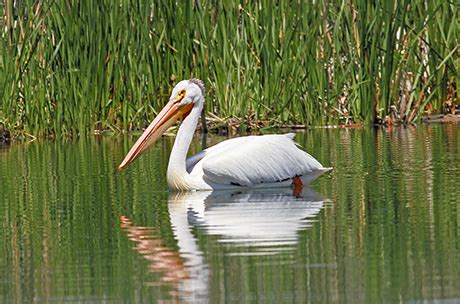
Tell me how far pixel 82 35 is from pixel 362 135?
2.77 m

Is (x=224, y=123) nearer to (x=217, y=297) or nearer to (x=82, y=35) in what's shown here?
(x=82, y=35)

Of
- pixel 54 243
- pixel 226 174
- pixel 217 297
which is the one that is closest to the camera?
pixel 217 297

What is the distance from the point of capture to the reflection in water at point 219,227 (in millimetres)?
5301

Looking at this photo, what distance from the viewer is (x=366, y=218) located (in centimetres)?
658


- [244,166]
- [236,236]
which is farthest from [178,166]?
[236,236]

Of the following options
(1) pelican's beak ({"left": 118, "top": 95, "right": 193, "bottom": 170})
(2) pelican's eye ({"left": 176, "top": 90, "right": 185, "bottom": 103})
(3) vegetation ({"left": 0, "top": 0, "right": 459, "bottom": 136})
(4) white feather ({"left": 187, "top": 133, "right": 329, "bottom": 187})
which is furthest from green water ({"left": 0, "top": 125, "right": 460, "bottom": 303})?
(3) vegetation ({"left": 0, "top": 0, "right": 459, "bottom": 136})

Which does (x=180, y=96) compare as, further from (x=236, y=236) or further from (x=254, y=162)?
(x=236, y=236)

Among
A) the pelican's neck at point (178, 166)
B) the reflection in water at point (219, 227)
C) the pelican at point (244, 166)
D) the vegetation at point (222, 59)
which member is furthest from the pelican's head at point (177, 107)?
the vegetation at point (222, 59)

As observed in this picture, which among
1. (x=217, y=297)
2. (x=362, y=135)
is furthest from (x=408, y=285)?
(x=362, y=135)

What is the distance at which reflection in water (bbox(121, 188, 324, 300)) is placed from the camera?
5.30 m

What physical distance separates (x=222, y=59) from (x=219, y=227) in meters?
6.27

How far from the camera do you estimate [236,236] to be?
6164 mm

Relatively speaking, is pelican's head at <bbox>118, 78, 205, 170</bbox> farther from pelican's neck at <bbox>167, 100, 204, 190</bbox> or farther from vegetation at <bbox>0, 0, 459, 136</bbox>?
vegetation at <bbox>0, 0, 459, 136</bbox>

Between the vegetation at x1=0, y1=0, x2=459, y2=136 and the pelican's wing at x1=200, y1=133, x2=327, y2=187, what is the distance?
3.93 metres
